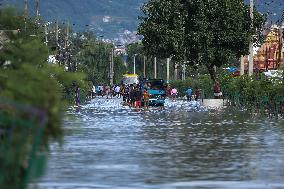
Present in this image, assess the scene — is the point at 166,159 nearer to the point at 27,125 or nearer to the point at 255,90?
the point at 27,125

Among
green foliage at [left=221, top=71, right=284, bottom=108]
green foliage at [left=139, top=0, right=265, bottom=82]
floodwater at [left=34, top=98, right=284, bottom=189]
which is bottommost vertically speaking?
floodwater at [left=34, top=98, right=284, bottom=189]

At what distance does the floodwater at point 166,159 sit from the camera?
1744cm

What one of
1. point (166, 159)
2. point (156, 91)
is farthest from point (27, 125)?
point (156, 91)

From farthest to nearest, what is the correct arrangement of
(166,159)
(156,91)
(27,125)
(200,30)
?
(200,30), (156,91), (166,159), (27,125)

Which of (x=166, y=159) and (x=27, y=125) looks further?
(x=166, y=159)

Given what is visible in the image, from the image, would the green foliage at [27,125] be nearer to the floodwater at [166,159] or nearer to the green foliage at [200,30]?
the floodwater at [166,159]

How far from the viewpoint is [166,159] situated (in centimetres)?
2250

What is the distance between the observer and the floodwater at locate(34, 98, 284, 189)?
17.4 m

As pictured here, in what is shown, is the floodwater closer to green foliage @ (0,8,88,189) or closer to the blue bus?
green foliage @ (0,8,88,189)

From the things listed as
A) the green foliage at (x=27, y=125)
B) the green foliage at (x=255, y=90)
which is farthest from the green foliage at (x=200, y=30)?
the green foliage at (x=27, y=125)

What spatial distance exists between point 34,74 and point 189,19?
7430cm

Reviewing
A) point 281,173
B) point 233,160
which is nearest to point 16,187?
point 281,173

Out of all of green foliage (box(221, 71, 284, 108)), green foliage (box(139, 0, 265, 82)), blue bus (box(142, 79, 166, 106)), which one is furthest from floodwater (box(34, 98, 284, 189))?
green foliage (box(139, 0, 265, 82))

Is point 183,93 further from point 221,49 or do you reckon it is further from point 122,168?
point 122,168
